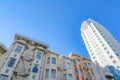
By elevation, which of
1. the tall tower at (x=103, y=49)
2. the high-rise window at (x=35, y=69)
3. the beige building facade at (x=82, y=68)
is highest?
the tall tower at (x=103, y=49)

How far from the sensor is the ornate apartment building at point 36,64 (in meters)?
24.7

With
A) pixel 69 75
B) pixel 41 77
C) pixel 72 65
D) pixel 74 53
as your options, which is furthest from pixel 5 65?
pixel 74 53

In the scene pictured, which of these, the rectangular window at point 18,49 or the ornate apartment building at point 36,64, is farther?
the rectangular window at point 18,49

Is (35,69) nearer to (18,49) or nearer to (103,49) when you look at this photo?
(18,49)

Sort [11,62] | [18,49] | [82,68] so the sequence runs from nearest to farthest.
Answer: [11,62], [18,49], [82,68]

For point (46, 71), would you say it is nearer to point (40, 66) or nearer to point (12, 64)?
point (40, 66)

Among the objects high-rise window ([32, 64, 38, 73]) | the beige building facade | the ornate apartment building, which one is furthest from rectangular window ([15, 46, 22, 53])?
the beige building facade

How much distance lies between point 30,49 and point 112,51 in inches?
1730

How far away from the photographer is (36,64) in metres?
28.6

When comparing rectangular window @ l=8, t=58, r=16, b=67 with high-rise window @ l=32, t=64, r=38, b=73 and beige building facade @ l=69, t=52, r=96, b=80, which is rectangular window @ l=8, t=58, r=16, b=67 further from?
beige building facade @ l=69, t=52, r=96, b=80

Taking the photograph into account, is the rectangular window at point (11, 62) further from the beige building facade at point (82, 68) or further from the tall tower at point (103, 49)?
the tall tower at point (103, 49)

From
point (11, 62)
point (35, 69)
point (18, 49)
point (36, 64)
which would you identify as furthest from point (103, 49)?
point (11, 62)

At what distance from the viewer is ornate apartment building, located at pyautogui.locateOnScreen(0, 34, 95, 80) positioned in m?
24.7

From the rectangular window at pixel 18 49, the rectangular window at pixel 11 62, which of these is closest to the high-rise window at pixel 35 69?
the rectangular window at pixel 11 62
